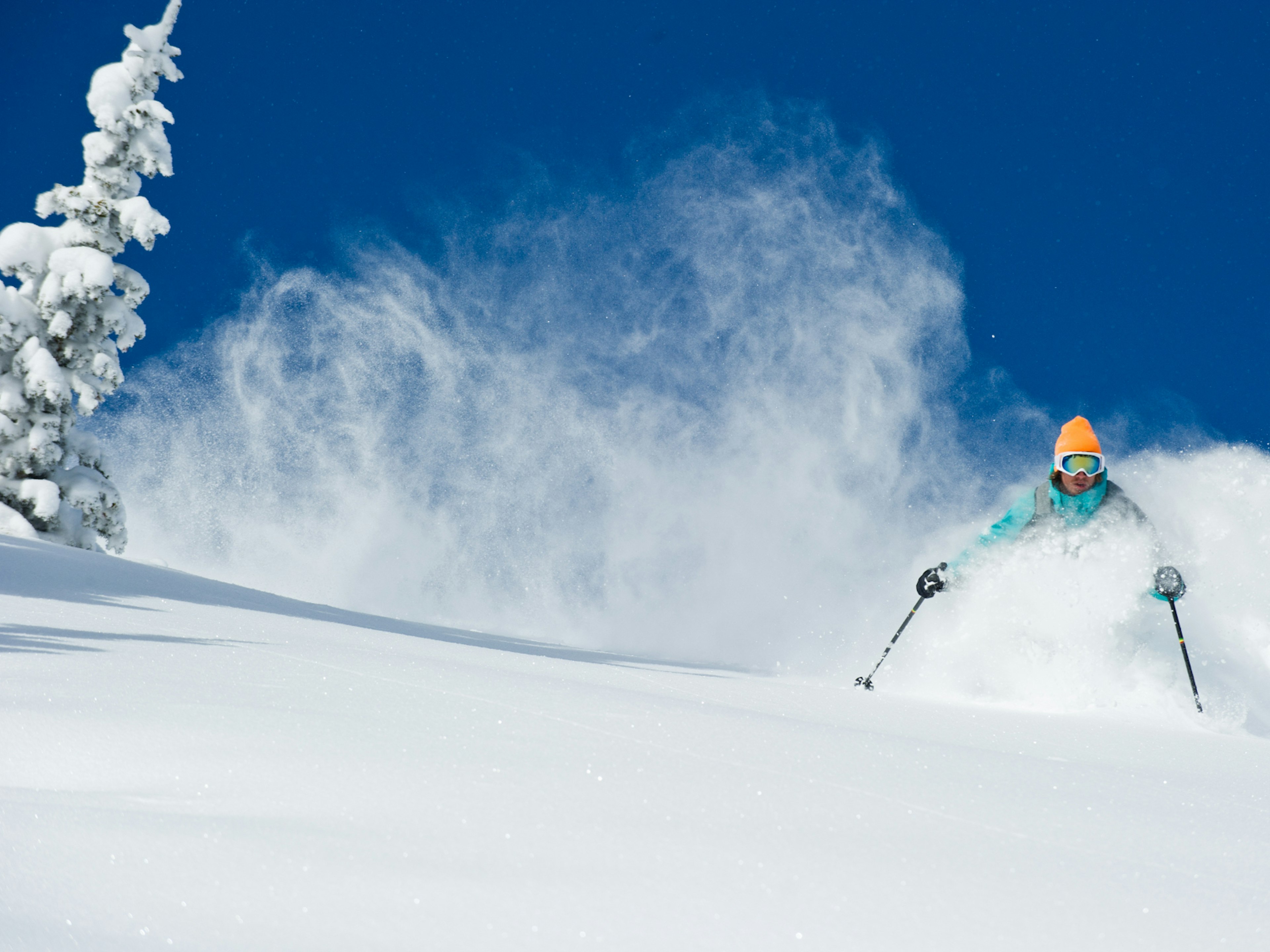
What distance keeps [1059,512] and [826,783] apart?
632cm

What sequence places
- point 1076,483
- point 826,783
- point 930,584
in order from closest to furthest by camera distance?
1. point 826,783
2. point 1076,483
3. point 930,584

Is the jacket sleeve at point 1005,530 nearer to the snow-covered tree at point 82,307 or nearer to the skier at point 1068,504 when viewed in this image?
the skier at point 1068,504

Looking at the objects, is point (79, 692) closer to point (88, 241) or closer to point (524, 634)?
point (524, 634)

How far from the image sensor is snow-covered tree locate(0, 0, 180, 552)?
12.7 metres

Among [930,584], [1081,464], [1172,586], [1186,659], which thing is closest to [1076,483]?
[1081,464]

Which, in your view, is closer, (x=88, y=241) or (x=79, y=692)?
Answer: (x=79, y=692)

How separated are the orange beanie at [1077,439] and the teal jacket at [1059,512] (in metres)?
0.29

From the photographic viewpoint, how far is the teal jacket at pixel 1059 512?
7.66 m

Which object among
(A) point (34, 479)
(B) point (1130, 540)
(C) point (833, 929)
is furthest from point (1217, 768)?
(A) point (34, 479)

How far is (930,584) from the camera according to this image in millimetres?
7730

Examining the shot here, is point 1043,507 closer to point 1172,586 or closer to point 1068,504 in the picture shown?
point 1068,504

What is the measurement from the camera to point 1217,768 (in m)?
3.46

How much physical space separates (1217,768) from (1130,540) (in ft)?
15.2

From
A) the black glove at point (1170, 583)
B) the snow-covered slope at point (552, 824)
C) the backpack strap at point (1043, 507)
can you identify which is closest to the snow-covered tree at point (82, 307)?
the snow-covered slope at point (552, 824)
